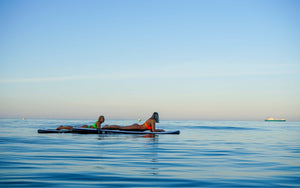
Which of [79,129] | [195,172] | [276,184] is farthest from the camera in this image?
[79,129]

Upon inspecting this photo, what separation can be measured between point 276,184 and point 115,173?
10.8 feet

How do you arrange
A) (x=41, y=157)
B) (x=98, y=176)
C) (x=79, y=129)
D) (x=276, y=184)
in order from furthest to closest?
1. (x=79, y=129)
2. (x=41, y=157)
3. (x=98, y=176)
4. (x=276, y=184)

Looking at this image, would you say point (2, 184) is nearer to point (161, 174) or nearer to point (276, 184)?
point (161, 174)

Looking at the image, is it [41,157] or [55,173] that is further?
[41,157]

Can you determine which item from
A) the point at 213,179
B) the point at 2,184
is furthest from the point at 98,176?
the point at 213,179

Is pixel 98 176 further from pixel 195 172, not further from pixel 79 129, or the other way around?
pixel 79 129

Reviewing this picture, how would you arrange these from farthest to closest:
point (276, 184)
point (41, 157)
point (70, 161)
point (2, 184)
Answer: point (41, 157)
point (70, 161)
point (276, 184)
point (2, 184)

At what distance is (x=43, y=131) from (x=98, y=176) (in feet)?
55.4

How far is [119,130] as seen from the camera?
22.7 meters

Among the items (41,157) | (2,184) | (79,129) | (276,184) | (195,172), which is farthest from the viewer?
(79,129)

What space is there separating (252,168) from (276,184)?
1.94 m

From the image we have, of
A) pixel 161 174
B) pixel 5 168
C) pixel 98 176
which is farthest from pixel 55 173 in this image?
pixel 161 174

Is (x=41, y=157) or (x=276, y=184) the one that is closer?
(x=276, y=184)

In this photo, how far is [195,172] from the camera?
7.59 metres
